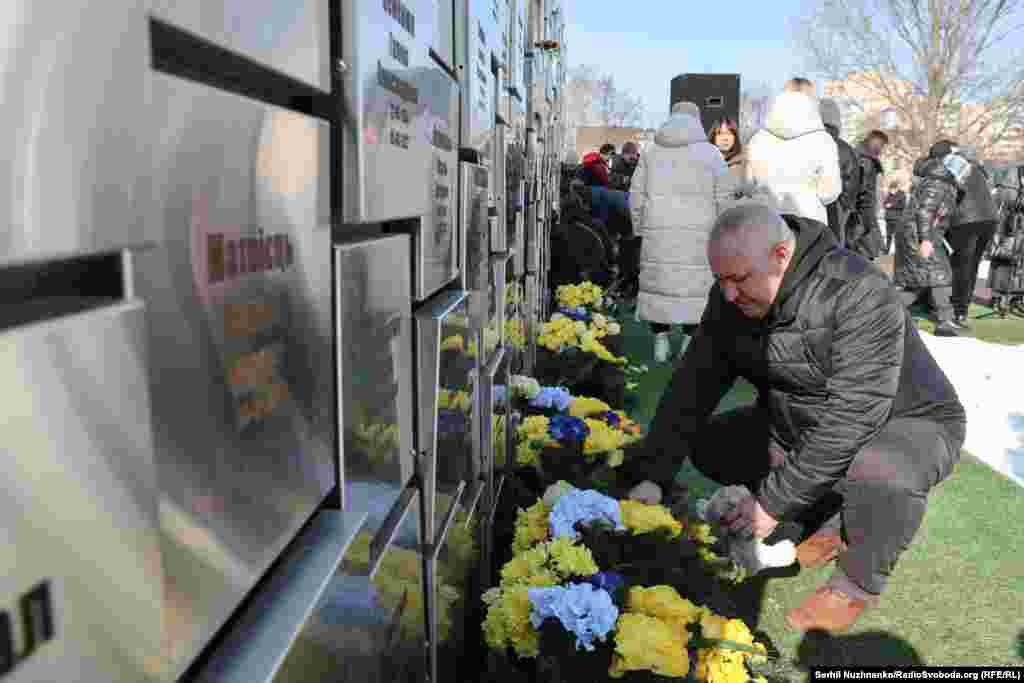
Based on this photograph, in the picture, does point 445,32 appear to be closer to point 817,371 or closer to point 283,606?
point 283,606

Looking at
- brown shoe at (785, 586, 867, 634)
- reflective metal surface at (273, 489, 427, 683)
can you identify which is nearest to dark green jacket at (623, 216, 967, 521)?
brown shoe at (785, 586, 867, 634)

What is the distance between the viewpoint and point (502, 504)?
324 cm

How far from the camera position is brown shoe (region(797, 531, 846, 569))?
10.8 ft

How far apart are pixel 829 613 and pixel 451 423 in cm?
165

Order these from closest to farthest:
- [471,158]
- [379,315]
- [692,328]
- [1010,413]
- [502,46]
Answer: [379,315] < [471,158] < [502,46] < [1010,413] < [692,328]

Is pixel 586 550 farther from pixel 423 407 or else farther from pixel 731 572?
pixel 423 407

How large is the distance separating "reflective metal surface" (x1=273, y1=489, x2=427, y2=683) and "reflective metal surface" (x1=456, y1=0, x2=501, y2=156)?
3.38ft

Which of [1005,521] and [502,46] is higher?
[502,46]

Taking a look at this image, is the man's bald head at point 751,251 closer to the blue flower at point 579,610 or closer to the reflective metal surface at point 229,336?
the blue flower at point 579,610

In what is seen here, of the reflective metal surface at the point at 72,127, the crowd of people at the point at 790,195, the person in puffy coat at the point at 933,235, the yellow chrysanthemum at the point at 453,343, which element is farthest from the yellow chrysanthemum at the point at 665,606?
the person in puffy coat at the point at 933,235

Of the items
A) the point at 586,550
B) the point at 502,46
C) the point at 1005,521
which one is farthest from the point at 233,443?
the point at 1005,521

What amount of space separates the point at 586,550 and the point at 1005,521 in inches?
95.4

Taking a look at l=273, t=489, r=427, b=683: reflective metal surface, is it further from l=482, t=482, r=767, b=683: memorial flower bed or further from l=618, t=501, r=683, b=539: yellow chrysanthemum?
l=618, t=501, r=683, b=539: yellow chrysanthemum

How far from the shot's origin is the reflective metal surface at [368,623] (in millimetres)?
907
